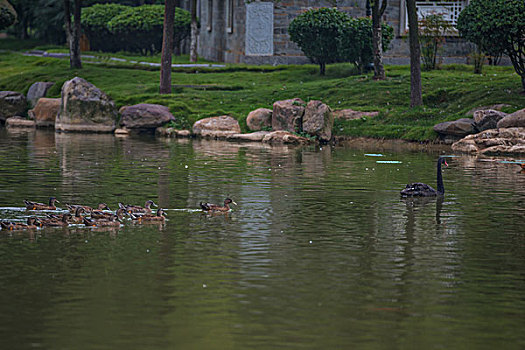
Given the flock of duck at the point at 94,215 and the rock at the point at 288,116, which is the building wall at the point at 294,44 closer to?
the rock at the point at 288,116

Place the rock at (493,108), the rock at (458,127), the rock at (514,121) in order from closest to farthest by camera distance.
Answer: the rock at (514,121)
the rock at (458,127)
the rock at (493,108)

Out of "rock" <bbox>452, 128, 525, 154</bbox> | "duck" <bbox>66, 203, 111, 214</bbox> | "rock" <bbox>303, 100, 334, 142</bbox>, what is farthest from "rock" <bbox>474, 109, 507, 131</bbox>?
"duck" <bbox>66, 203, 111, 214</bbox>

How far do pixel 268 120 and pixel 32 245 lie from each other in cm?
2421

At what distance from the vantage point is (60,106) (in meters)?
43.3

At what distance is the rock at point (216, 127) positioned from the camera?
130 ft

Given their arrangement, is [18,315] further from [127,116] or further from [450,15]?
[450,15]

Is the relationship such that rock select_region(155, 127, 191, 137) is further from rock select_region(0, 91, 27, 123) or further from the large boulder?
rock select_region(0, 91, 27, 123)

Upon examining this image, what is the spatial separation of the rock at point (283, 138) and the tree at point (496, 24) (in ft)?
26.7

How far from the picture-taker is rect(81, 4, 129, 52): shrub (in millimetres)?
67938

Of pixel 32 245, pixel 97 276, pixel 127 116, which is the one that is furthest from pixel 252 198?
pixel 127 116

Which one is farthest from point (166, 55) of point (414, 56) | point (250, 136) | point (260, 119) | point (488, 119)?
point (488, 119)

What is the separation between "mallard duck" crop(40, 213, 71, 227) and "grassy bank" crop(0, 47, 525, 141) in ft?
70.7

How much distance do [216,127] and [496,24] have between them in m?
12.5

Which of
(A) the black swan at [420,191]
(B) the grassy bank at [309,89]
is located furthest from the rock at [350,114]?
(A) the black swan at [420,191]
